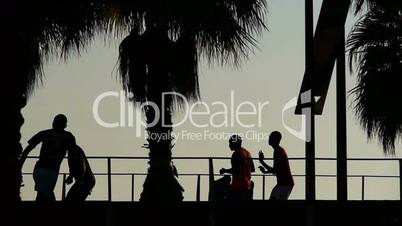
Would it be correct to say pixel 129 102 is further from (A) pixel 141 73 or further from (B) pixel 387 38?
(B) pixel 387 38

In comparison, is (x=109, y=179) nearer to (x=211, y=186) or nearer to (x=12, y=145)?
(x=12, y=145)

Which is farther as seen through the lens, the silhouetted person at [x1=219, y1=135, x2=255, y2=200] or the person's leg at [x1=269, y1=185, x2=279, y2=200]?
the silhouetted person at [x1=219, y1=135, x2=255, y2=200]

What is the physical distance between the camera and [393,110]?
26.0 meters

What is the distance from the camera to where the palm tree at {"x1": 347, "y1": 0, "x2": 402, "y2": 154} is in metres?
25.9

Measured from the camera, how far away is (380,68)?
1043 inches

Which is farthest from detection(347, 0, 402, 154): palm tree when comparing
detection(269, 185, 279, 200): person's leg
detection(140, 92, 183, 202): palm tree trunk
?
detection(269, 185, 279, 200): person's leg

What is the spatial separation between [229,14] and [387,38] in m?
6.57

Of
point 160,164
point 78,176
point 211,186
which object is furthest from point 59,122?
point 160,164

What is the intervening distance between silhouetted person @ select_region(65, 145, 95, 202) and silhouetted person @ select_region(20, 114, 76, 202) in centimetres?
12

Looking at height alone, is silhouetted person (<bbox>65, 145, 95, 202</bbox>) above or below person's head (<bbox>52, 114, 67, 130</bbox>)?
below

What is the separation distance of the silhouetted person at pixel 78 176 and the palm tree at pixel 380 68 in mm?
9825

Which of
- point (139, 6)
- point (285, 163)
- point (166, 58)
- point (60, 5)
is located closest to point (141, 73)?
point (166, 58)

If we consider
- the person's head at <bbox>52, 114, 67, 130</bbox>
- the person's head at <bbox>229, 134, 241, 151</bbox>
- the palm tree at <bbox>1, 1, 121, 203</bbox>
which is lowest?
the person's head at <bbox>229, 134, 241, 151</bbox>

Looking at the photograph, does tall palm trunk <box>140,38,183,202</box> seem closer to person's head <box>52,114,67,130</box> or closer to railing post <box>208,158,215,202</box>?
railing post <box>208,158,215,202</box>
